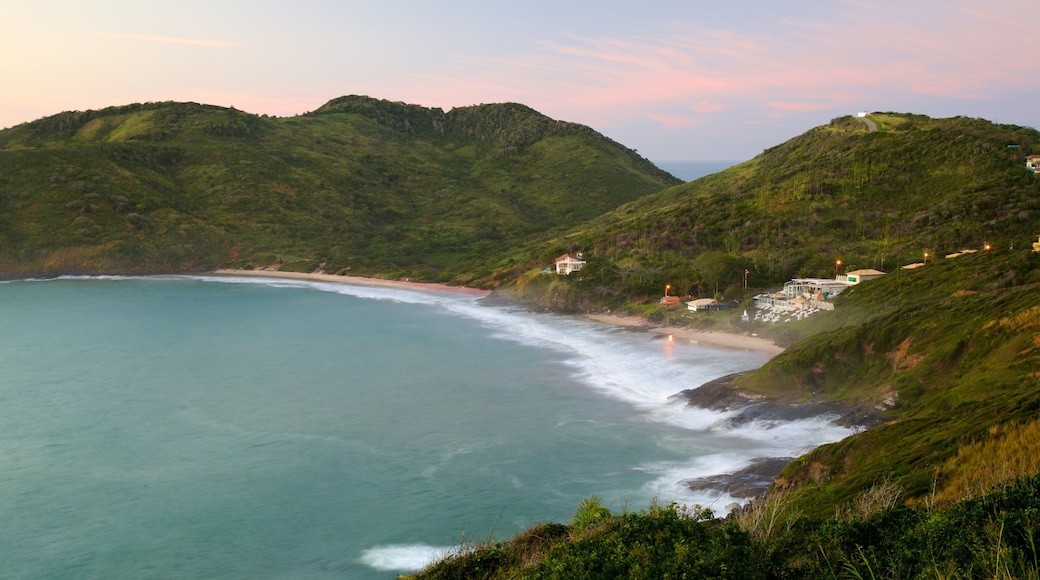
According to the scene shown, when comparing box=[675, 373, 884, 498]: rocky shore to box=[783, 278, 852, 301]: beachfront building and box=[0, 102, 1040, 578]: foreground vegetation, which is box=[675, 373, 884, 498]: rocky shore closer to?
box=[0, 102, 1040, 578]: foreground vegetation

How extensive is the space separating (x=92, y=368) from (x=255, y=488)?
36.1 m

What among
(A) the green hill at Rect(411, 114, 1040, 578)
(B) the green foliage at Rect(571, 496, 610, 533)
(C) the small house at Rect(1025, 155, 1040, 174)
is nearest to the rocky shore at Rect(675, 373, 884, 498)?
(A) the green hill at Rect(411, 114, 1040, 578)

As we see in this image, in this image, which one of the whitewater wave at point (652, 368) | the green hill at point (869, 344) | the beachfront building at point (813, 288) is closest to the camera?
the green hill at point (869, 344)

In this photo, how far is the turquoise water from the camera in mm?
32188

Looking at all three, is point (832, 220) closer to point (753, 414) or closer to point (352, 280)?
point (753, 414)

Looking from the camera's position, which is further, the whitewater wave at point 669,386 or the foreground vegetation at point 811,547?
the whitewater wave at point 669,386

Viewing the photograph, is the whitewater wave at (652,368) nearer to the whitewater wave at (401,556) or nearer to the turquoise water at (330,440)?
the turquoise water at (330,440)

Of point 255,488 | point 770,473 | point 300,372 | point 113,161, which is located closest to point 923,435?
point 770,473

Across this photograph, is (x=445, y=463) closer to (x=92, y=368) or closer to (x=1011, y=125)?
(x=92, y=368)

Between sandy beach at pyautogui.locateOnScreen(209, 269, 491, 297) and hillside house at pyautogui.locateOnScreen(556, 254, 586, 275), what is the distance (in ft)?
46.4

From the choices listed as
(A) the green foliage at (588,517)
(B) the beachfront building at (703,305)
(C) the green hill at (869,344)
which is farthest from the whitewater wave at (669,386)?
(A) the green foliage at (588,517)

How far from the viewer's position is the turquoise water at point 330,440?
32188 millimetres

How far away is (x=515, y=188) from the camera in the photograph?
195250mm

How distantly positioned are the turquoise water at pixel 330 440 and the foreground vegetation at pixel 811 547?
43.0 feet
